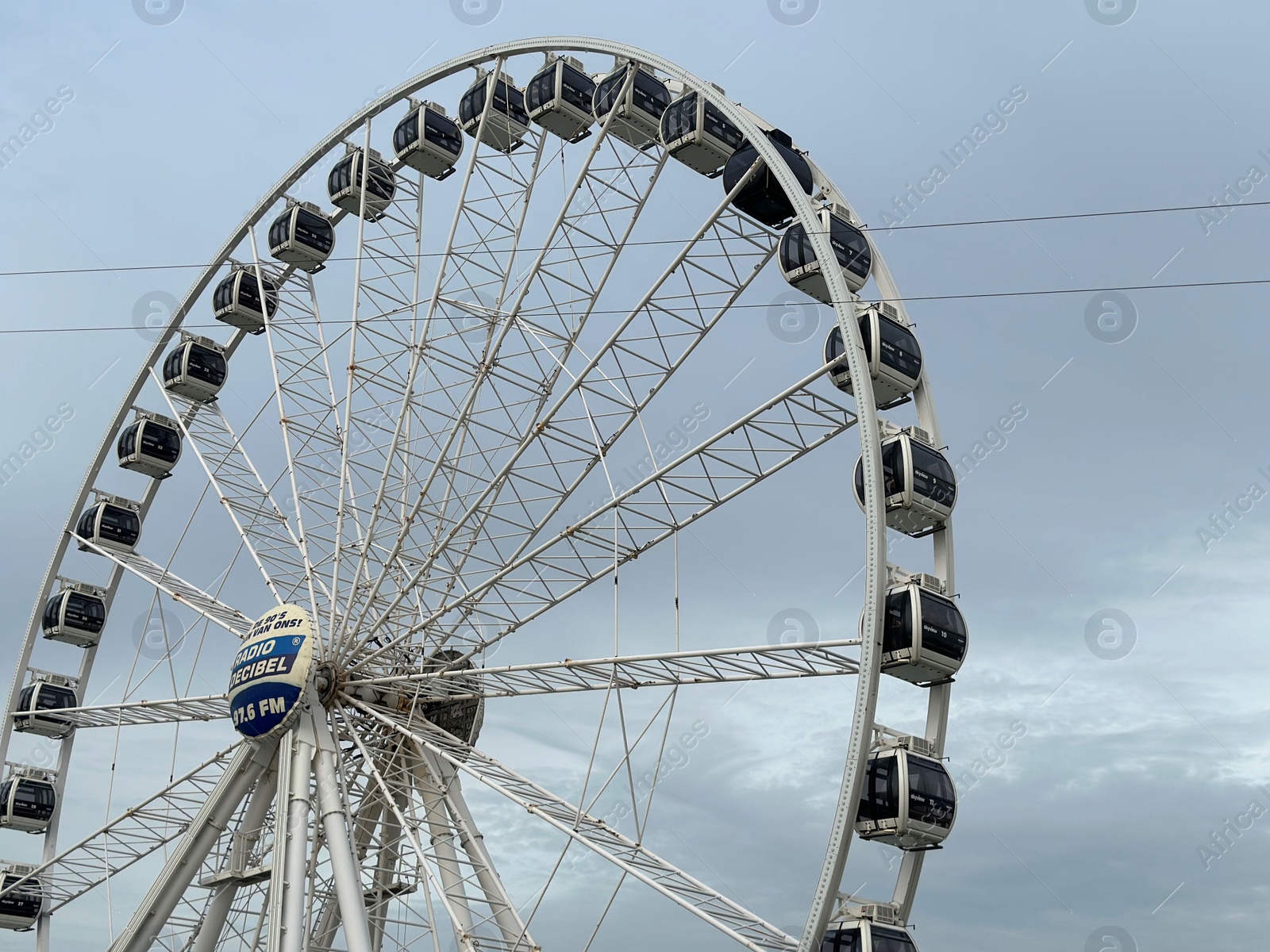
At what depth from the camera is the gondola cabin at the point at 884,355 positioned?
63.2 ft

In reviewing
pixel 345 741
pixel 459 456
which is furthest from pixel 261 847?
pixel 459 456

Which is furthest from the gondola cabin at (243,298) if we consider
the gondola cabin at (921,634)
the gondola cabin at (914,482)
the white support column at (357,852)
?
the gondola cabin at (921,634)

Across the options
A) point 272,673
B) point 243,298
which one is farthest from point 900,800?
point 243,298

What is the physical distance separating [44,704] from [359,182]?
13.8m

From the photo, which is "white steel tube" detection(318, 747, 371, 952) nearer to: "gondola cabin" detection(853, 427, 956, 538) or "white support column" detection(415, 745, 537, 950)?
"white support column" detection(415, 745, 537, 950)

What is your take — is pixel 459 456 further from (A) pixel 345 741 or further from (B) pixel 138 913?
(B) pixel 138 913

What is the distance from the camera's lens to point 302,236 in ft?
99.0

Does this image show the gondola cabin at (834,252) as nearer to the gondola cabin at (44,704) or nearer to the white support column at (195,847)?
the white support column at (195,847)

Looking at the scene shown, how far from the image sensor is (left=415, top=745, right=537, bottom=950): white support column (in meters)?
21.5

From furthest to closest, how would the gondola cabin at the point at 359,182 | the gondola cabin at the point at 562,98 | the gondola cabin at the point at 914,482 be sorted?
the gondola cabin at the point at 359,182 → the gondola cabin at the point at 562,98 → the gondola cabin at the point at 914,482

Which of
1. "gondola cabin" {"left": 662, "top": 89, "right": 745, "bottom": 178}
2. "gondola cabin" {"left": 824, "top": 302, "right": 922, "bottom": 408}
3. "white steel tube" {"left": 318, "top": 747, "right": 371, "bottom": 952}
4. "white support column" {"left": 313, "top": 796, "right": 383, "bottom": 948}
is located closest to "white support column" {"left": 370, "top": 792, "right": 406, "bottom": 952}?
"white support column" {"left": 313, "top": 796, "right": 383, "bottom": 948}

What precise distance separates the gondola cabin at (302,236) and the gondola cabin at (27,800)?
13.0 metres

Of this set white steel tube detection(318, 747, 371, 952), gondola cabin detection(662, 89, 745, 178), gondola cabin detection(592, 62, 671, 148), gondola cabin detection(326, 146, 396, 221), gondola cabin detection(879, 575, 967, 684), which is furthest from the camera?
gondola cabin detection(326, 146, 396, 221)

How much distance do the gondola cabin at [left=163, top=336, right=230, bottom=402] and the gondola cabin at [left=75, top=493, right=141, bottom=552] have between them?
123 inches
